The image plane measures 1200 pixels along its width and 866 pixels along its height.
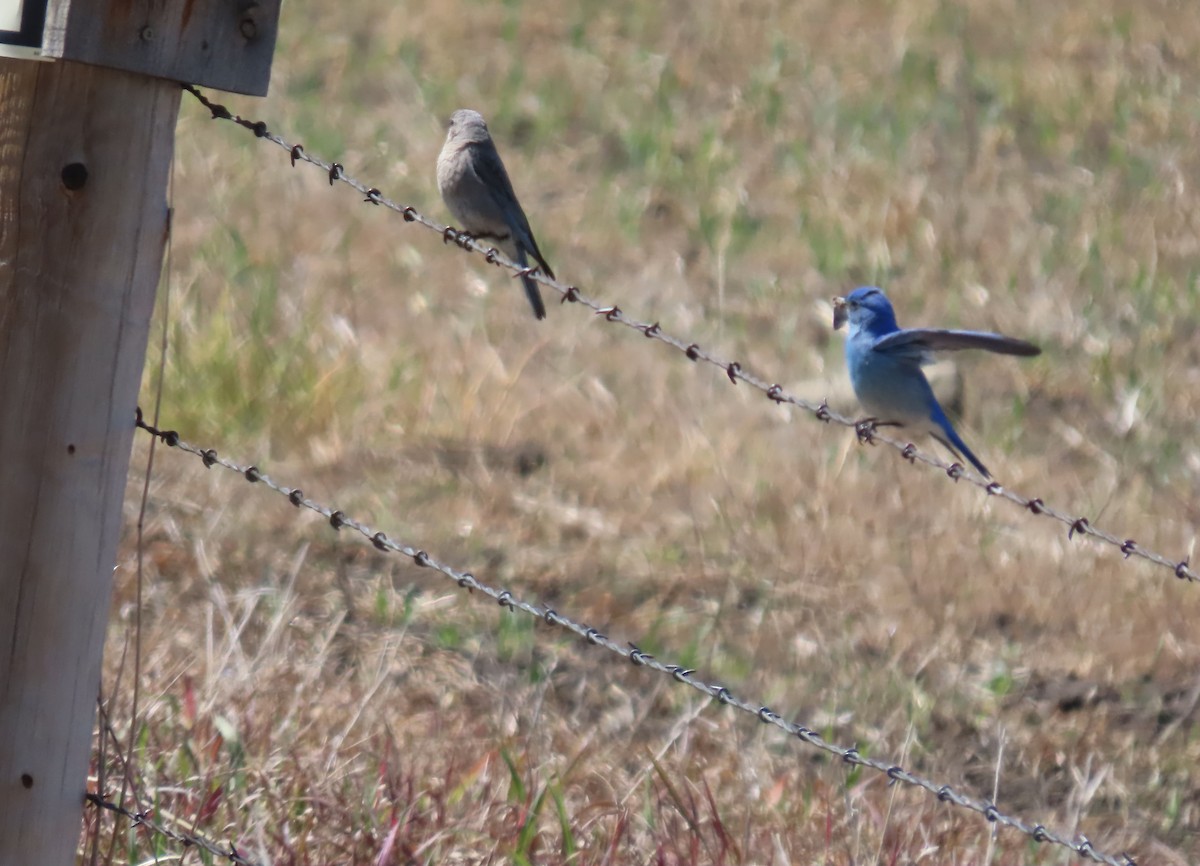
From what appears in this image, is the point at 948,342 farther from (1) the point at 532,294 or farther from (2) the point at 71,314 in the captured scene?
(1) the point at 532,294

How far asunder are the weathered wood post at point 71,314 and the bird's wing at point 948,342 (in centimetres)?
134

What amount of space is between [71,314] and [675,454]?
484 centimetres

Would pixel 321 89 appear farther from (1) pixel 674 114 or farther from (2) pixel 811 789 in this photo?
(2) pixel 811 789

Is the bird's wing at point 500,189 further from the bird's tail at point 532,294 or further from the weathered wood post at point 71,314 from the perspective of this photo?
the weathered wood post at point 71,314

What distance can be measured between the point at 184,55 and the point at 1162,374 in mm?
6318

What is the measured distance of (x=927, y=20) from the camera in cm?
1159

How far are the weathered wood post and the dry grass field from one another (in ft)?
2.14

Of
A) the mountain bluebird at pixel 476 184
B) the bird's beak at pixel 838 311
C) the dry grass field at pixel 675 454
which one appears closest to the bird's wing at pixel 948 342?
the bird's beak at pixel 838 311

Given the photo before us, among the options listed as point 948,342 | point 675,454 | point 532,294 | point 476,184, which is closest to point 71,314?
point 948,342

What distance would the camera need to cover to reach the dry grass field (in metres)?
4.33

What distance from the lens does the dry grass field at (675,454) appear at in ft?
14.2

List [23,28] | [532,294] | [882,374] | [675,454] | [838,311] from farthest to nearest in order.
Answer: [675,454]
[532,294]
[882,374]
[838,311]
[23,28]

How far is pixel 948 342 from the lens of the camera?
3445mm

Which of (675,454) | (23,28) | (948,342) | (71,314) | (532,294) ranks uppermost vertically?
(23,28)
